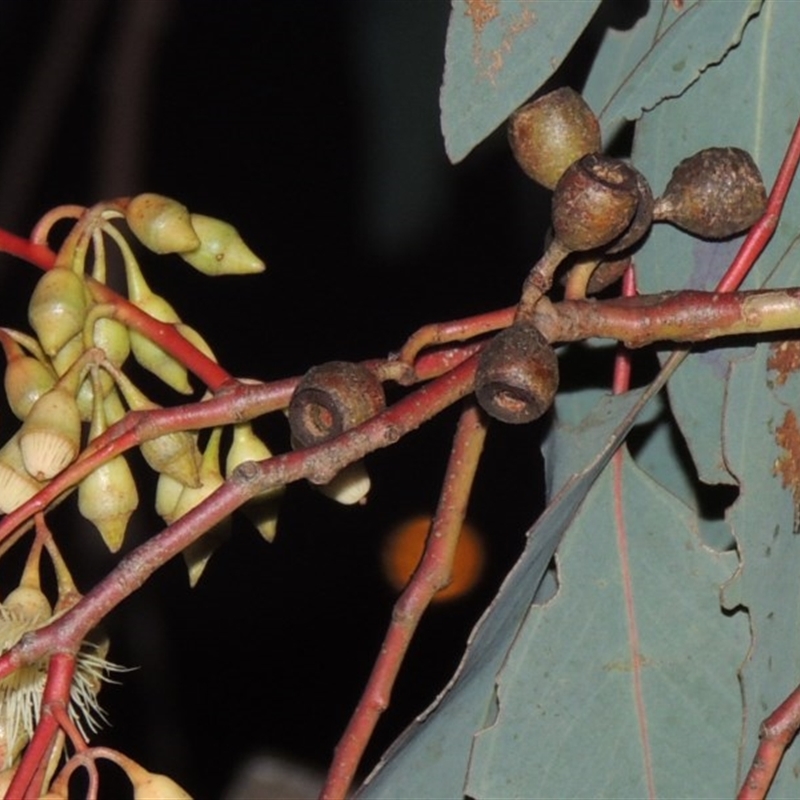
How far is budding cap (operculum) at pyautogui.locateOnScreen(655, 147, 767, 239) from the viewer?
3.90 ft

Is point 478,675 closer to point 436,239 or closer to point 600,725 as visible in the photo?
point 600,725

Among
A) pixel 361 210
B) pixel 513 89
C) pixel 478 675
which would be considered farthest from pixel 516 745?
pixel 361 210

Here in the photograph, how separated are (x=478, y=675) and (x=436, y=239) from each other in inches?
149

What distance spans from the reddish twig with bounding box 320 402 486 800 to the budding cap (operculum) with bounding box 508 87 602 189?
164 millimetres

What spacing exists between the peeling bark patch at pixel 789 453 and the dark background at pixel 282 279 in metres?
2.07

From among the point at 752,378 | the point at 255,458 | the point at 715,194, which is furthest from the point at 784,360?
the point at 255,458

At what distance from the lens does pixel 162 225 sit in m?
1.21

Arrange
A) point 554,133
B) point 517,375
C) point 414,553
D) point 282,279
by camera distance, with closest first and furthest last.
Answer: point 517,375 < point 554,133 < point 282,279 < point 414,553

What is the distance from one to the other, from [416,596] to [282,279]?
4.55m

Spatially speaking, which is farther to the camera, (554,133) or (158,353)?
(158,353)

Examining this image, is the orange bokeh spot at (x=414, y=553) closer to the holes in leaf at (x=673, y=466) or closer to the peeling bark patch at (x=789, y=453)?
the holes in leaf at (x=673, y=466)

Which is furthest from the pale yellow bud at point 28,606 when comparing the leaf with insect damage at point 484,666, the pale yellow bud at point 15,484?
the leaf with insect damage at point 484,666

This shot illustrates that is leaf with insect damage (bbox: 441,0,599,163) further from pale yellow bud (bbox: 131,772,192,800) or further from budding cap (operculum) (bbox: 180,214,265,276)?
pale yellow bud (bbox: 131,772,192,800)

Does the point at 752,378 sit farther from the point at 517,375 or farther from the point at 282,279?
the point at 282,279
